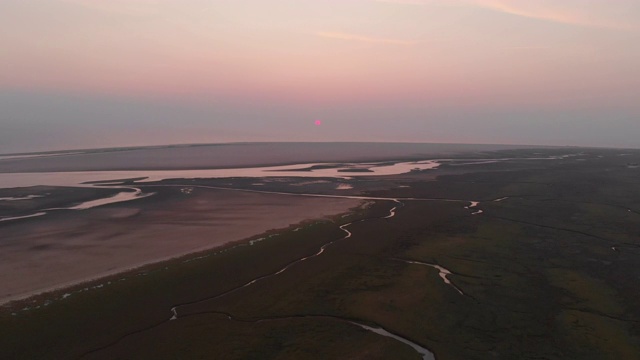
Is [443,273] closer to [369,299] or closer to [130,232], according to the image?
[369,299]

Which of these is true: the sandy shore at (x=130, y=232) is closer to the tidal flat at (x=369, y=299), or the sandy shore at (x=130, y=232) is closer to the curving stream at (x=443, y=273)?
the tidal flat at (x=369, y=299)

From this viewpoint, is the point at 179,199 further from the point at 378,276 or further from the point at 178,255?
the point at 378,276

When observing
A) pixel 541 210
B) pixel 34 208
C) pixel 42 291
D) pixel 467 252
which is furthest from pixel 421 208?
pixel 34 208

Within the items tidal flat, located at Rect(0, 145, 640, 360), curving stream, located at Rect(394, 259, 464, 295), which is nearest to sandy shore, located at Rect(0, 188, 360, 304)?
tidal flat, located at Rect(0, 145, 640, 360)

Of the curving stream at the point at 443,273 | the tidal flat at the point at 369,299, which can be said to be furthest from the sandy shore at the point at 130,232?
the curving stream at the point at 443,273

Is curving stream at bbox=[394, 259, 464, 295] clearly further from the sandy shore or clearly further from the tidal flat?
the sandy shore
